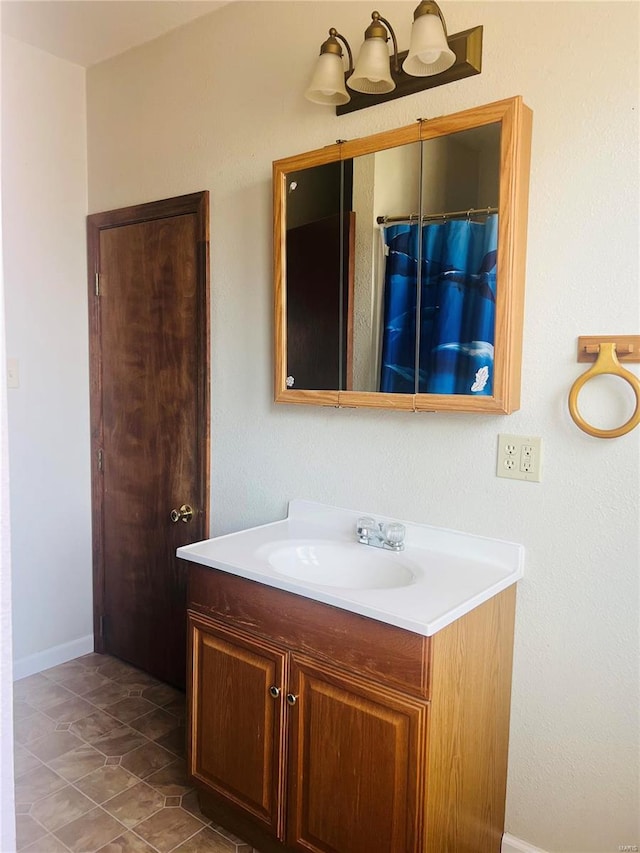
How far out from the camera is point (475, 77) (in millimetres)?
1705

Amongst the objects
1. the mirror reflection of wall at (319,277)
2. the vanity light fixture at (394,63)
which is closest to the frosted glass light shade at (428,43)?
the vanity light fixture at (394,63)

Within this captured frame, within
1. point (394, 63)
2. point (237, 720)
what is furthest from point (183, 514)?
point (394, 63)

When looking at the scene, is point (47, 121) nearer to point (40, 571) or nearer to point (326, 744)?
point (40, 571)

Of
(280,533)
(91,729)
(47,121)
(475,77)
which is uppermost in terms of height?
(47,121)

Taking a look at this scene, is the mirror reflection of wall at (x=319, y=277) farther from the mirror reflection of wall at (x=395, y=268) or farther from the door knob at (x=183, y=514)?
the door knob at (x=183, y=514)

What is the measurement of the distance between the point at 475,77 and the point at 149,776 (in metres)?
2.37

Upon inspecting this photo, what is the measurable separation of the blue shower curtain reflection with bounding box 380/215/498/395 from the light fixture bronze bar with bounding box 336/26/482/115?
0.40 metres

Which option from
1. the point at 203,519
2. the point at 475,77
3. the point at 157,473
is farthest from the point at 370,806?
the point at 475,77

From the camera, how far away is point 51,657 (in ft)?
9.39

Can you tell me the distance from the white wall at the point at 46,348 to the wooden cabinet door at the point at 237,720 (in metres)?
1.27

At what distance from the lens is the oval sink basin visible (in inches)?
70.2

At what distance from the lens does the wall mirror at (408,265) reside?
5.24 feet

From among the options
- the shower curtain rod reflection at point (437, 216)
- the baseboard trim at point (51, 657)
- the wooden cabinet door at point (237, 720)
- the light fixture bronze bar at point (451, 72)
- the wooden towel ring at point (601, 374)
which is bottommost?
the baseboard trim at point (51, 657)

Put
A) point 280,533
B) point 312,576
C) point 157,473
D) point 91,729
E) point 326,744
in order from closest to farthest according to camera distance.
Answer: point 326,744
point 312,576
point 280,533
point 91,729
point 157,473
